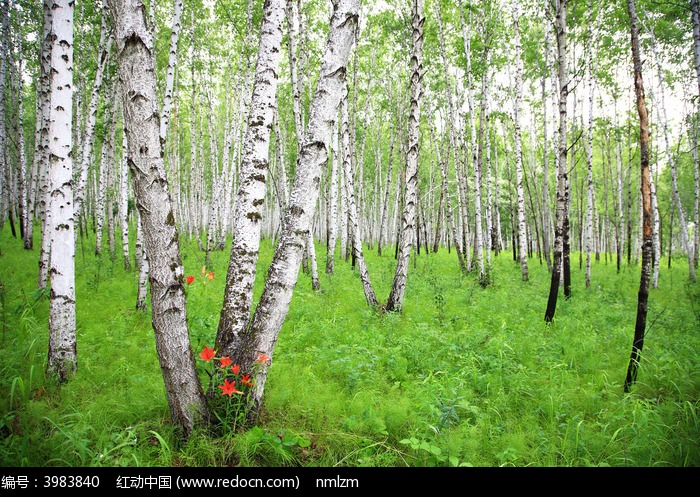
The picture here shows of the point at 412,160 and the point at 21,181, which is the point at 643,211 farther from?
the point at 21,181

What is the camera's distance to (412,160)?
685cm

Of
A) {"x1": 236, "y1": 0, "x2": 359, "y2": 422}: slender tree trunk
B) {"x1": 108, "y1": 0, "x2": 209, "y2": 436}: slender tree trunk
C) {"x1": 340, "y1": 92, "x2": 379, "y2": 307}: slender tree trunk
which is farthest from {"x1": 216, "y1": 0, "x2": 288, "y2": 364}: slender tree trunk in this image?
{"x1": 340, "y1": 92, "x2": 379, "y2": 307}: slender tree trunk

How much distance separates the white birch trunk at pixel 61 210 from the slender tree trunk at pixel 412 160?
530 cm

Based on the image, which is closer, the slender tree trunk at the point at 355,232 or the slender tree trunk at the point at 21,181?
the slender tree trunk at the point at 355,232

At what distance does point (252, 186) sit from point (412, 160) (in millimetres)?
4649

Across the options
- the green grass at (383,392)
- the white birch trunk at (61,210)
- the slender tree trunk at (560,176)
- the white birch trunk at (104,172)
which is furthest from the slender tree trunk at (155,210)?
the white birch trunk at (104,172)

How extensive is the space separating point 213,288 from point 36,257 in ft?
22.2

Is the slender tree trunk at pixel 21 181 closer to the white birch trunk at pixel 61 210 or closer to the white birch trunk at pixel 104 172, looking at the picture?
the white birch trunk at pixel 104 172

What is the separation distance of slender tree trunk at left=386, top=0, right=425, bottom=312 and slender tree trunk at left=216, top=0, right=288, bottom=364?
165 inches

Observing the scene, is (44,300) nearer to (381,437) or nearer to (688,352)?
(381,437)

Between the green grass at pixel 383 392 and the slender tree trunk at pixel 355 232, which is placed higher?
the slender tree trunk at pixel 355 232

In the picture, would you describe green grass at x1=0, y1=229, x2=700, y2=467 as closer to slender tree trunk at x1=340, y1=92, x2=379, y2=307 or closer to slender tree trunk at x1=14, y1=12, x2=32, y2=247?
slender tree trunk at x1=340, y1=92, x2=379, y2=307

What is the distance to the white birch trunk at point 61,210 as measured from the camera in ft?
12.2
